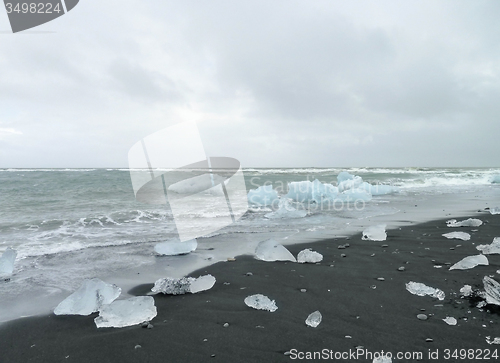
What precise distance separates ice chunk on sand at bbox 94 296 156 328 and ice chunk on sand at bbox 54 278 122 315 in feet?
0.72

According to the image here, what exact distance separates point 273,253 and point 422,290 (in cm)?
166

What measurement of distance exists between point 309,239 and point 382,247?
1182 mm

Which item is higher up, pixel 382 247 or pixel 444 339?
pixel 444 339

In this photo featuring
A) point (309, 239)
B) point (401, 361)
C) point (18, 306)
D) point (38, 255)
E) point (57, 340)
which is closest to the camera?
point (401, 361)

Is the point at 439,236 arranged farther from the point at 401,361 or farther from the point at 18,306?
the point at 18,306

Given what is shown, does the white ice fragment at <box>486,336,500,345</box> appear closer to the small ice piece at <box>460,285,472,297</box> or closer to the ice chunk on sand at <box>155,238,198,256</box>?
the small ice piece at <box>460,285,472,297</box>

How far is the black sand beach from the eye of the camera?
182 cm

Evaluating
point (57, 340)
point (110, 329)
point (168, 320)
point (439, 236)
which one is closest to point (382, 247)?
point (439, 236)

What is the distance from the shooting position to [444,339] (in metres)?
1.83

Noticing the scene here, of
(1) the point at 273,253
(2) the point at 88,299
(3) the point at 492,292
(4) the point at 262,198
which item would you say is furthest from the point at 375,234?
(4) the point at 262,198

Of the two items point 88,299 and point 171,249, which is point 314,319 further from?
point 171,249

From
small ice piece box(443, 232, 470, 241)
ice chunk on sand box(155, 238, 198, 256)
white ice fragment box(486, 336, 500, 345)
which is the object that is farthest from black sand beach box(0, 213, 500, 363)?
ice chunk on sand box(155, 238, 198, 256)

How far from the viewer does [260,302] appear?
243cm

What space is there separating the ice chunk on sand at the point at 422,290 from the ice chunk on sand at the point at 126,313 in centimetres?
219
